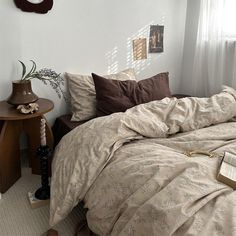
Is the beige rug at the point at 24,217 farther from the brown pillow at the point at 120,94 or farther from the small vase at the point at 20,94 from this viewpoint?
the brown pillow at the point at 120,94

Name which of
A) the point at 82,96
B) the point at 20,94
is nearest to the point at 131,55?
the point at 82,96

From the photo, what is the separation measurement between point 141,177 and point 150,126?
1.48 ft

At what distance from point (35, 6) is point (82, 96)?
2.46 feet

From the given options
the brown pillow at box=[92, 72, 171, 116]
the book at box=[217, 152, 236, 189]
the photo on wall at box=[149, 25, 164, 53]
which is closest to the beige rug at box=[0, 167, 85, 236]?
the brown pillow at box=[92, 72, 171, 116]

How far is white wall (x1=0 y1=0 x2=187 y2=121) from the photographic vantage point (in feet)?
6.66

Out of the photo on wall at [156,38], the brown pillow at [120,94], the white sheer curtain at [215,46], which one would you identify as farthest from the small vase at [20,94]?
the white sheer curtain at [215,46]

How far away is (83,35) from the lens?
7.45 ft

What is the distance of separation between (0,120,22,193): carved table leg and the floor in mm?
77

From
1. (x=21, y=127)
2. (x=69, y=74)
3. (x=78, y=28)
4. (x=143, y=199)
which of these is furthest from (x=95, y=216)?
(x=78, y=28)

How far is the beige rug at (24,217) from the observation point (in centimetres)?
159

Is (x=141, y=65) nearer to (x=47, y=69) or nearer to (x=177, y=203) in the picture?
(x=47, y=69)

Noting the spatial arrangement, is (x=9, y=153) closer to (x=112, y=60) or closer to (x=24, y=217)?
(x=24, y=217)

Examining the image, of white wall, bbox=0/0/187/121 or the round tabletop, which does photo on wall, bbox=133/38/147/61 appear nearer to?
white wall, bbox=0/0/187/121

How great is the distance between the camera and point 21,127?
6.68 ft
